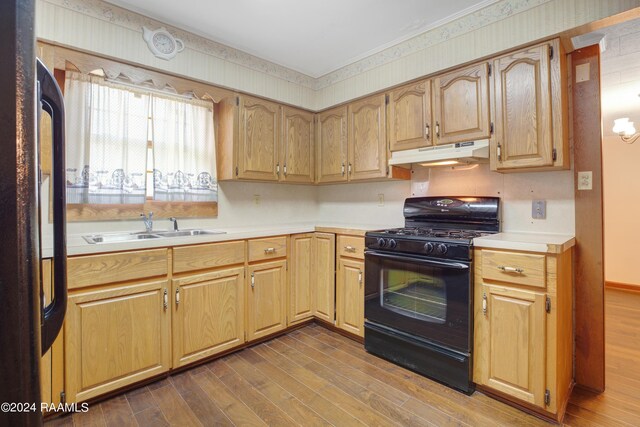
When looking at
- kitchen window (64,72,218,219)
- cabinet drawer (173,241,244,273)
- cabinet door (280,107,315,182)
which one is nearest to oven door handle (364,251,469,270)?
cabinet drawer (173,241,244,273)

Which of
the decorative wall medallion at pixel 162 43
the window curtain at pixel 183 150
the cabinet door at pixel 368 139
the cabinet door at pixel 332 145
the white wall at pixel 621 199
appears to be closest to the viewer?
the decorative wall medallion at pixel 162 43

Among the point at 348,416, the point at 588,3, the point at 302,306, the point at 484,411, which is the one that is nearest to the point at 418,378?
the point at 484,411

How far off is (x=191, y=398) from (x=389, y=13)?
9.28ft

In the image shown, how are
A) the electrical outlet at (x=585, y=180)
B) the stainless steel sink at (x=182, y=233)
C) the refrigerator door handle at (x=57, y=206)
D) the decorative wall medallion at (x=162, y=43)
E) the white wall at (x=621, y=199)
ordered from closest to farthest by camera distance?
the refrigerator door handle at (x=57, y=206), the electrical outlet at (x=585, y=180), the decorative wall medallion at (x=162, y=43), the stainless steel sink at (x=182, y=233), the white wall at (x=621, y=199)

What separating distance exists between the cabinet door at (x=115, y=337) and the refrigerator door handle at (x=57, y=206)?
1361 mm

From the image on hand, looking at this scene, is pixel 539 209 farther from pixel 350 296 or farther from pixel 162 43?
pixel 162 43

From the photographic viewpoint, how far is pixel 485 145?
213 cm

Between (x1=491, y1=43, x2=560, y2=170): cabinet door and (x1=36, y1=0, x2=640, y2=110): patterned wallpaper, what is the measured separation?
5.1 inches

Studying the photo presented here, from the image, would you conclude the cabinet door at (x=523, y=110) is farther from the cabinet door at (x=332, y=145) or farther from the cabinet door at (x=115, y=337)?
the cabinet door at (x=115, y=337)

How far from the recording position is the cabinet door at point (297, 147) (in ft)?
10.2

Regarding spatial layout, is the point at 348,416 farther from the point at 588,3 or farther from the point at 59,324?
the point at 588,3

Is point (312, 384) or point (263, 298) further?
point (263, 298)

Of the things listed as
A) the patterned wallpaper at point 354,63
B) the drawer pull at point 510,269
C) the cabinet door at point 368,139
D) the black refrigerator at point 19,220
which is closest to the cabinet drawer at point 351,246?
the cabinet door at point 368,139

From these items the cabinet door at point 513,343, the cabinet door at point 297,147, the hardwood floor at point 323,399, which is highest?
the cabinet door at point 297,147
